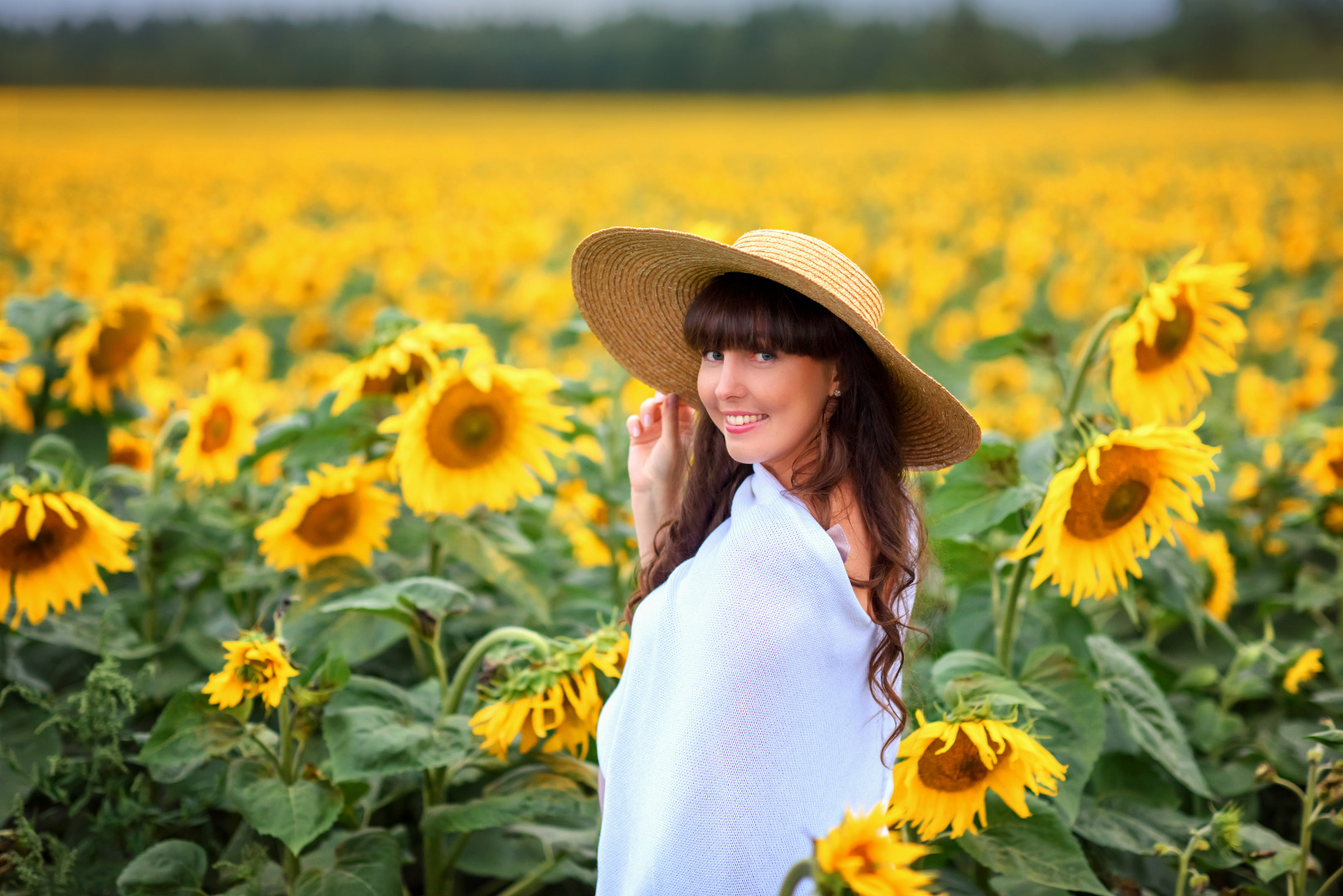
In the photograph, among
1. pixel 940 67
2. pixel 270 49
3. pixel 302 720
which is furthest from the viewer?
pixel 940 67

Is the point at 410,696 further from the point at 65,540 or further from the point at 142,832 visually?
the point at 65,540

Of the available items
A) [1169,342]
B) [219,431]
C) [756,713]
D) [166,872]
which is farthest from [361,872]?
[1169,342]

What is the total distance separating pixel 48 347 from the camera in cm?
288

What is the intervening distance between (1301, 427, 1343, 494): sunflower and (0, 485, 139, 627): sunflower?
271 cm

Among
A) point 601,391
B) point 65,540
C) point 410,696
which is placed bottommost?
point 410,696

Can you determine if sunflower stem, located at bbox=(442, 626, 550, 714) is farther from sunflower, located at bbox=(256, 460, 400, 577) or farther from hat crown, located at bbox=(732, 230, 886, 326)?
hat crown, located at bbox=(732, 230, 886, 326)

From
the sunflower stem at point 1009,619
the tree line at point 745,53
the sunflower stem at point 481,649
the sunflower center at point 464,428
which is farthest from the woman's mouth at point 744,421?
the tree line at point 745,53

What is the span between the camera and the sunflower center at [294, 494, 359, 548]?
7.58 feet

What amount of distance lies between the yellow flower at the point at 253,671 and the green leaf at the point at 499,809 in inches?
13.9

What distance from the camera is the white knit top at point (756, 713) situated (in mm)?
1485

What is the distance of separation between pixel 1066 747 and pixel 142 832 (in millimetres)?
1665

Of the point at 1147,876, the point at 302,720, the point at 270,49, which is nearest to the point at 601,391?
the point at 302,720

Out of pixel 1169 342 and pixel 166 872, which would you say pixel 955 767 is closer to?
pixel 1169 342

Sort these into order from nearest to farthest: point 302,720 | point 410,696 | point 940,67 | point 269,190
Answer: point 302,720 < point 410,696 < point 269,190 < point 940,67
